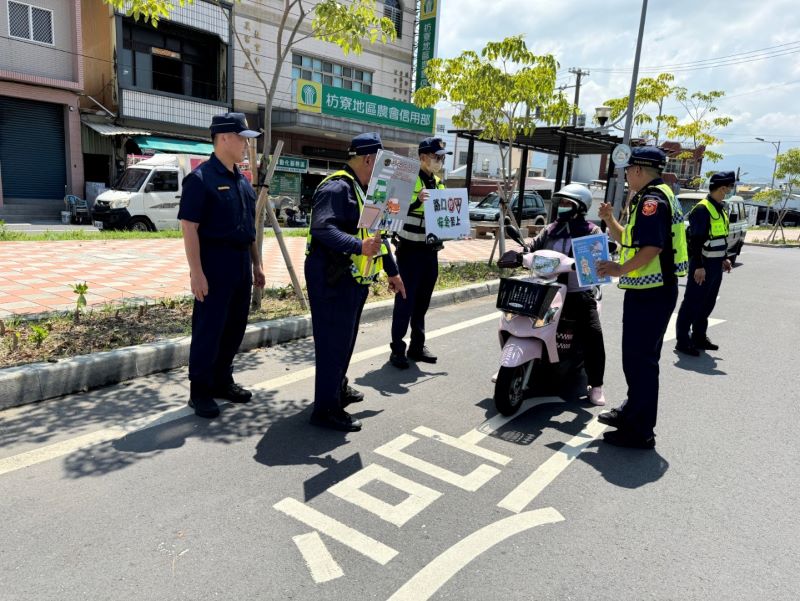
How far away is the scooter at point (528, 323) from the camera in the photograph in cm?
400

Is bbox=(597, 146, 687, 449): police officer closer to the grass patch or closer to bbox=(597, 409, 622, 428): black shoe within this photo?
bbox=(597, 409, 622, 428): black shoe

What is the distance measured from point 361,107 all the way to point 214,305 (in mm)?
23838

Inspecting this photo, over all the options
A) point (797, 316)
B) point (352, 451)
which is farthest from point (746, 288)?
point (352, 451)

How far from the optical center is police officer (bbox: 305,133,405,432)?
3.40 m

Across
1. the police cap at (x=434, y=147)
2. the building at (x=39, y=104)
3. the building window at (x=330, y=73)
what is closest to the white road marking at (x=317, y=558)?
the police cap at (x=434, y=147)

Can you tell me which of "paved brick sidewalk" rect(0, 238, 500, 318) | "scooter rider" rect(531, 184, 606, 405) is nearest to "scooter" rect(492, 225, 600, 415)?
"scooter rider" rect(531, 184, 606, 405)

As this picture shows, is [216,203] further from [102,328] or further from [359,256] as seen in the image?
[102,328]

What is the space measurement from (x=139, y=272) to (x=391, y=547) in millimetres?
6801

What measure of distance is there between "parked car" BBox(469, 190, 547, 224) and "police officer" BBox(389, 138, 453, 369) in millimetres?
13247

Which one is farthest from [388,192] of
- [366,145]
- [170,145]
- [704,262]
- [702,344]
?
[170,145]

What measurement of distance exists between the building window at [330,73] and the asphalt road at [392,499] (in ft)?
79.5

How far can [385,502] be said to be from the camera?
294cm

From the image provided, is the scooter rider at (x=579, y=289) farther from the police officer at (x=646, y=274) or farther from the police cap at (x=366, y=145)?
the police cap at (x=366, y=145)

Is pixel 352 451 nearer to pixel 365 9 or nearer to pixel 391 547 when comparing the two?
pixel 391 547
